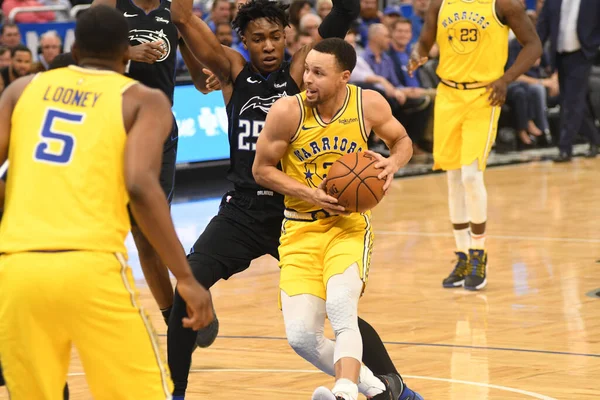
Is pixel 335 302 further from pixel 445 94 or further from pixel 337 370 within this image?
pixel 445 94

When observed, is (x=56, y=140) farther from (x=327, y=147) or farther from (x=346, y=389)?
(x=327, y=147)

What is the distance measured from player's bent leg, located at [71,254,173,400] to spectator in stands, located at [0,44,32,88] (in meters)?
9.79

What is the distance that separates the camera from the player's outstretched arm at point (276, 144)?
18.6 feet

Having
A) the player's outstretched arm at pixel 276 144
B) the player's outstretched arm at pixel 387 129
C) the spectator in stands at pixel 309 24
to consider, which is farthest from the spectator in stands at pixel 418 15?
the player's outstretched arm at pixel 276 144

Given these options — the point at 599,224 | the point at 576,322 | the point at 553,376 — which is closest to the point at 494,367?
the point at 553,376

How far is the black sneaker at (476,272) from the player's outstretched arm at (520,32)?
127cm

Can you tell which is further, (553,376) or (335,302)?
(553,376)

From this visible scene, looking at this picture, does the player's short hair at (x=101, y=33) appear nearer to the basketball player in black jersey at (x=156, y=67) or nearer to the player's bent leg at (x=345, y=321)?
the player's bent leg at (x=345, y=321)

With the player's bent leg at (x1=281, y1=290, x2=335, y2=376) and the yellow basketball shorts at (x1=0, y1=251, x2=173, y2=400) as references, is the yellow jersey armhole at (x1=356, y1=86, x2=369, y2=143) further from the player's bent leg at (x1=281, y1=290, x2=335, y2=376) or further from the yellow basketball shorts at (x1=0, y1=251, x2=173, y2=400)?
the yellow basketball shorts at (x1=0, y1=251, x2=173, y2=400)

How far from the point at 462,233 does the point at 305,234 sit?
3789 millimetres

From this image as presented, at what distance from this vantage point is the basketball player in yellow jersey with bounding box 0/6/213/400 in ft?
12.9

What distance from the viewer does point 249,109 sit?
6.26 m

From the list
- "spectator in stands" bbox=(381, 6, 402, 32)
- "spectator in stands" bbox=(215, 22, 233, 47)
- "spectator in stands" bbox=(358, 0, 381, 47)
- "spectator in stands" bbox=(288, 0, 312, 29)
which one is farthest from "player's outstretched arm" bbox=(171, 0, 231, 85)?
"spectator in stands" bbox=(358, 0, 381, 47)

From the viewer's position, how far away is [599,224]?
11961mm
